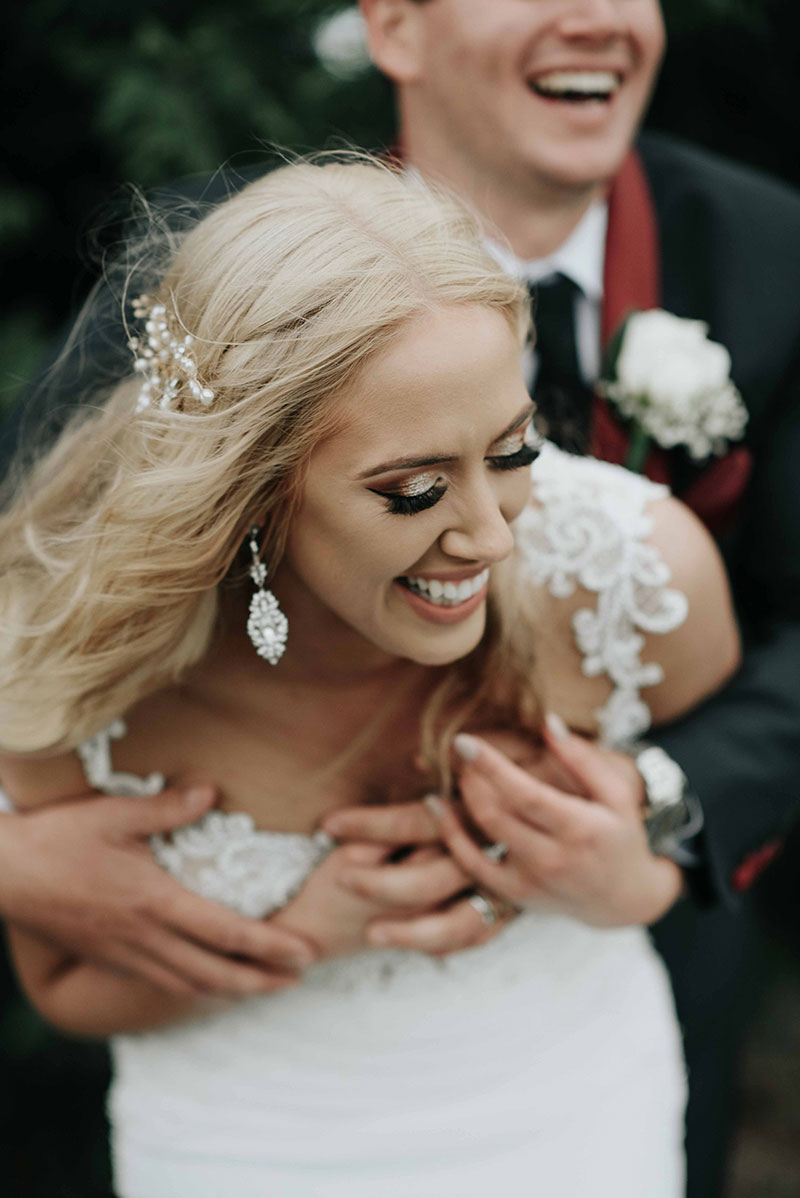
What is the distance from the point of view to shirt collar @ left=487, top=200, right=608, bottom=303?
2.47 metres

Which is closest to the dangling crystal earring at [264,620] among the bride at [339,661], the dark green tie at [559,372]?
the bride at [339,661]

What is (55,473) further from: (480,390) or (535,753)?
(535,753)

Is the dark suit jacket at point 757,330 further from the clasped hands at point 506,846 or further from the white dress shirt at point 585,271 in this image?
the clasped hands at point 506,846

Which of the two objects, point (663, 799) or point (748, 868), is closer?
point (663, 799)

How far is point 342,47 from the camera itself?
329 cm

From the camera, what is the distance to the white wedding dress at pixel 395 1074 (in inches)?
80.1

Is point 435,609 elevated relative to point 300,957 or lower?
elevated

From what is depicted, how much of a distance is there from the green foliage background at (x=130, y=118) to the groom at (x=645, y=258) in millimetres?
775

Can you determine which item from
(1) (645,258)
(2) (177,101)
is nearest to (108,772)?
(1) (645,258)

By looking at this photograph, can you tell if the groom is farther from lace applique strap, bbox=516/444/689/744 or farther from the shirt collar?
lace applique strap, bbox=516/444/689/744

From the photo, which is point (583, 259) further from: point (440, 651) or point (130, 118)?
point (130, 118)

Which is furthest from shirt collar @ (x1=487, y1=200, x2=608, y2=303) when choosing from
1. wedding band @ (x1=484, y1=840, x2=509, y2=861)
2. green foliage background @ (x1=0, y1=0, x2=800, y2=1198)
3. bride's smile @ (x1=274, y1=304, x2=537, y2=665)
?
wedding band @ (x1=484, y1=840, x2=509, y2=861)

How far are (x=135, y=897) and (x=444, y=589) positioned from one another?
33.6 inches

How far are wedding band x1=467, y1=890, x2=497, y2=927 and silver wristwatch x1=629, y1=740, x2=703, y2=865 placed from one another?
311 millimetres
